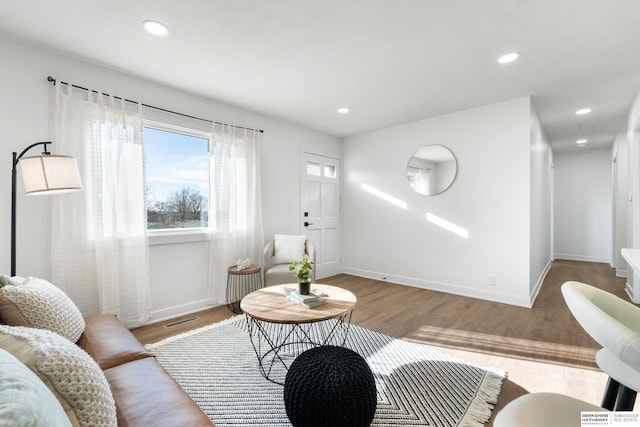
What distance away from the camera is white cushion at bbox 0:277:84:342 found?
1.28 m

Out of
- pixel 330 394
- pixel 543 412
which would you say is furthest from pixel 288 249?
pixel 543 412

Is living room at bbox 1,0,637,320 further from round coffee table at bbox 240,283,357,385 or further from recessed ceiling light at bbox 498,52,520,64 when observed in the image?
round coffee table at bbox 240,283,357,385

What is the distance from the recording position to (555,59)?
2643 millimetres

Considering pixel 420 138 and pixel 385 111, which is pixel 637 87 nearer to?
pixel 420 138

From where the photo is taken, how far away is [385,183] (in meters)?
4.88

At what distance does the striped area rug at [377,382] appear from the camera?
1659 mm

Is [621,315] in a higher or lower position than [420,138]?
lower

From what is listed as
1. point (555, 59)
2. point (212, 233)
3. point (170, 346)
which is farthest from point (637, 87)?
point (170, 346)

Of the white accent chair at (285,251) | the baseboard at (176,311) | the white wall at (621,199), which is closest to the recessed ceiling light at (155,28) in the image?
the white accent chair at (285,251)

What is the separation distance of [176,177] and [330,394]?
2.93 metres

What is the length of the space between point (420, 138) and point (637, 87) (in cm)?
234

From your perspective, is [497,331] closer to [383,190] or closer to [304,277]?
[304,277]

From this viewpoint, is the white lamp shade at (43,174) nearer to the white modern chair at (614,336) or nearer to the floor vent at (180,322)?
the floor vent at (180,322)

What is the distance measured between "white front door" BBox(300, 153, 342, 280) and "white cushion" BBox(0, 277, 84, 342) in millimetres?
3396
